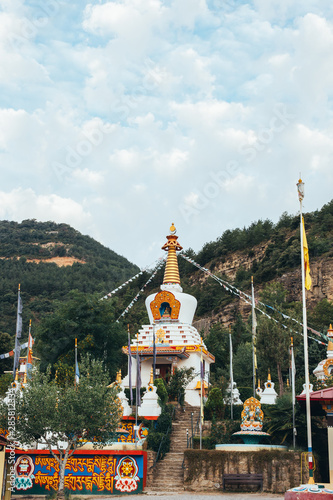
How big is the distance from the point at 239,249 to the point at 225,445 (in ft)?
216

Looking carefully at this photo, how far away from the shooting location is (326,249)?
6819 cm

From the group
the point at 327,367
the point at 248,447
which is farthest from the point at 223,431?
the point at 327,367

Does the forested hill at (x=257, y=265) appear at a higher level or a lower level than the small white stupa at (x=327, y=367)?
higher

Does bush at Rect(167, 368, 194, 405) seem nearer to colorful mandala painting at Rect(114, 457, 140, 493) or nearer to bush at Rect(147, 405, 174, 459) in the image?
bush at Rect(147, 405, 174, 459)

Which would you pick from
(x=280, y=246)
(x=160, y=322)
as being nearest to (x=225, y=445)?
(x=160, y=322)

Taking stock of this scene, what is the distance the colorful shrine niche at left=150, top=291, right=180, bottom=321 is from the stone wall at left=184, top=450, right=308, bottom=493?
16851 mm

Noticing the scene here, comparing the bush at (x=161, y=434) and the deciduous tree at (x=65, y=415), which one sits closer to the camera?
the deciduous tree at (x=65, y=415)

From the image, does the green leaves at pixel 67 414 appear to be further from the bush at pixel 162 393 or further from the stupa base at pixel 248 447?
the bush at pixel 162 393

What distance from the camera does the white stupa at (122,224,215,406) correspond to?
118 feet

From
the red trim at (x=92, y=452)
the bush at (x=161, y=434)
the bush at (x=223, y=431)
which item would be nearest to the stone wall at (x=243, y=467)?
the red trim at (x=92, y=452)

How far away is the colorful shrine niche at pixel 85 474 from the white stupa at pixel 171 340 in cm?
1042

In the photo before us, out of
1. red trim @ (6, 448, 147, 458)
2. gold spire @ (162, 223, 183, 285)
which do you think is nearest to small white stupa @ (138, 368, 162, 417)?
red trim @ (6, 448, 147, 458)

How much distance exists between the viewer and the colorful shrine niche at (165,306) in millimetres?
39950

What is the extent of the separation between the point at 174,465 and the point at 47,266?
284ft
